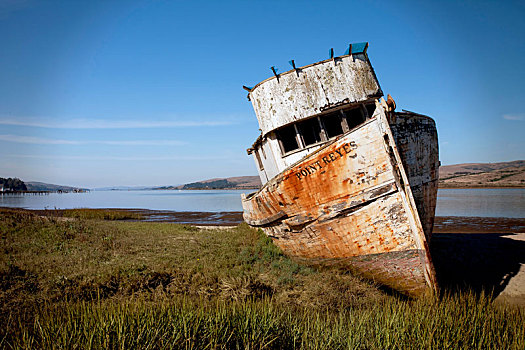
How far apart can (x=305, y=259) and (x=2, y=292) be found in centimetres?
538

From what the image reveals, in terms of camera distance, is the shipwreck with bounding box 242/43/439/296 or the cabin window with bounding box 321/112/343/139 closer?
the shipwreck with bounding box 242/43/439/296

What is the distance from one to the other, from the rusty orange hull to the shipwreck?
0.05 ft

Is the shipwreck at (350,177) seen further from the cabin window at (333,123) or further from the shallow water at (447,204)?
the shallow water at (447,204)

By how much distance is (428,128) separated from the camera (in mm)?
6043

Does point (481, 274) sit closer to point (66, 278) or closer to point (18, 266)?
point (66, 278)

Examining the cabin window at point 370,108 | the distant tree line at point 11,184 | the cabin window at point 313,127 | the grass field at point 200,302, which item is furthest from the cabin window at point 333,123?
the distant tree line at point 11,184

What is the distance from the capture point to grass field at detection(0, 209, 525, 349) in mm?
2814

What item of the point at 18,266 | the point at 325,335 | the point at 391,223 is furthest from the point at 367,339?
the point at 18,266

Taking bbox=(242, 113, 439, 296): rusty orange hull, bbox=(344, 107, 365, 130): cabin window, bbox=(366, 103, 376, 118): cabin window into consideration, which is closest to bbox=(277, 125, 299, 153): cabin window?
bbox=(344, 107, 365, 130): cabin window

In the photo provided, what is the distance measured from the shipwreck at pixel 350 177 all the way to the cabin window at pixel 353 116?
0.02 metres

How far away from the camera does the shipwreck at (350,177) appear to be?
481 cm

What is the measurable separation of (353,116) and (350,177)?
2537 millimetres

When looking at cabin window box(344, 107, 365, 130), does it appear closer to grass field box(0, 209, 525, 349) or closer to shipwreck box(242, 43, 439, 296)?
shipwreck box(242, 43, 439, 296)

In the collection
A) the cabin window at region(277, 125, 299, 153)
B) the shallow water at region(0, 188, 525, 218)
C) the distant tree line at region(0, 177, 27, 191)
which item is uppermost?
the distant tree line at region(0, 177, 27, 191)
